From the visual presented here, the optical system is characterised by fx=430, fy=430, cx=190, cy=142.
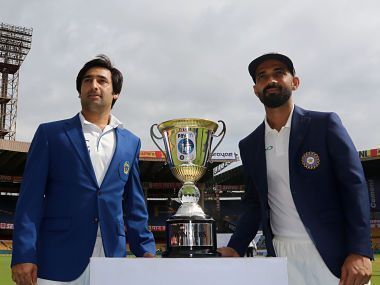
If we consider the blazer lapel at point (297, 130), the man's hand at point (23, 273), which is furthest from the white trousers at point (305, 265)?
the man's hand at point (23, 273)

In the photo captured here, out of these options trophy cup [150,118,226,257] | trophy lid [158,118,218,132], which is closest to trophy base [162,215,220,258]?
trophy cup [150,118,226,257]

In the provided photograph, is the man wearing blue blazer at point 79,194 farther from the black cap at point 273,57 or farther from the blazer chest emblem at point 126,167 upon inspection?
the black cap at point 273,57

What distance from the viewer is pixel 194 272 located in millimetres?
1254

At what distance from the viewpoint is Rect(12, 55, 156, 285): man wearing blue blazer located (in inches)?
76.3

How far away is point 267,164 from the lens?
2148 millimetres

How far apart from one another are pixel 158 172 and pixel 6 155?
1139 cm

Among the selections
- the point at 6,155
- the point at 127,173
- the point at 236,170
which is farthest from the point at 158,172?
the point at 127,173

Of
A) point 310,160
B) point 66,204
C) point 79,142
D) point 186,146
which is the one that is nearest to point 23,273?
point 66,204

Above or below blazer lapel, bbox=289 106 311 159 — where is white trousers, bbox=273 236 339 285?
below

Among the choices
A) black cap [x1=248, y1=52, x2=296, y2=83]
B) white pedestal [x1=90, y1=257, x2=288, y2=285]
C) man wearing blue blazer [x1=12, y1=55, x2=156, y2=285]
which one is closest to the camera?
white pedestal [x1=90, y1=257, x2=288, y2=285]

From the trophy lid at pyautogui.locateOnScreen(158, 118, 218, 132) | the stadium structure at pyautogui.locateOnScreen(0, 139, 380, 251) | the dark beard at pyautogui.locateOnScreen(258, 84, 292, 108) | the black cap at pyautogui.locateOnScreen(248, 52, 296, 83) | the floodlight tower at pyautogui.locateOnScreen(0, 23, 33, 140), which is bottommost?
the trophy lid at pyautogui.locateOnScreen(158, 118, 218, 132)

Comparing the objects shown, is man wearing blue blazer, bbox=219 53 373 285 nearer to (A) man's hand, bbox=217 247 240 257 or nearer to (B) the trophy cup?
(A) man's hand, bbox=217 247 240 257

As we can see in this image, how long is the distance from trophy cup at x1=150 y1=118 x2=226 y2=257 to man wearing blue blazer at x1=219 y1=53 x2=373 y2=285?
12.2 inches

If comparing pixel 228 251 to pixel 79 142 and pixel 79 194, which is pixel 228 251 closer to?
pixel 79 194
